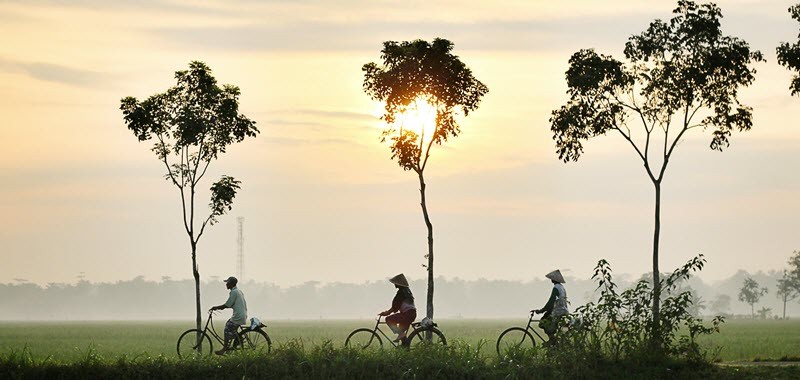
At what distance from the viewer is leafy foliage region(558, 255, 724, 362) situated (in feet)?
79.3

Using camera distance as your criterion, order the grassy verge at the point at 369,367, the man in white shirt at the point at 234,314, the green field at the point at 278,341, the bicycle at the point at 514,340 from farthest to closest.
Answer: the green field at the point at 278,341
the man in white shirt at the point at 234,314
the bicycle at the point at 514,340
the grassy verge at the point at 369,367

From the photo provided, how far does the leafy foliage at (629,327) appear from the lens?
24.2 m

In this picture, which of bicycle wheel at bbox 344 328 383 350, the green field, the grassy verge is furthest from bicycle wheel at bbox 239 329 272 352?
bicycle wheel at bbox 344 328 383 350

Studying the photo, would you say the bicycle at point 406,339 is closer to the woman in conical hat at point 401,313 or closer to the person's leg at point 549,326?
the woman in conical hat at point 401,313

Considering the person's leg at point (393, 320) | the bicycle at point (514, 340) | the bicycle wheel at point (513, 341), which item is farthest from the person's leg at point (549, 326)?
the person's leg at point (393, 320)

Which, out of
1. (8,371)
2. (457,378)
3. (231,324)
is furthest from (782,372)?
(8,371)

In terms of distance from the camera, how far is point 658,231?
30.6 m

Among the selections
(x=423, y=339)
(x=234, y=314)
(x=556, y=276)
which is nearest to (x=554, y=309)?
(x=556, y=276)

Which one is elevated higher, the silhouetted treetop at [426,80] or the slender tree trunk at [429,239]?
the silhouetted treetop at [426,80]

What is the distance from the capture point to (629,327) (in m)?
24.6

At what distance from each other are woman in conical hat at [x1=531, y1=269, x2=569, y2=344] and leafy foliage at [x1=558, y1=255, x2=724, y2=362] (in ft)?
1.18

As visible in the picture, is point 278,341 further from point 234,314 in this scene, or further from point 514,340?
point 514,340

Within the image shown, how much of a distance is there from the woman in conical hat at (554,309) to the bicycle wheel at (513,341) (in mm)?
617

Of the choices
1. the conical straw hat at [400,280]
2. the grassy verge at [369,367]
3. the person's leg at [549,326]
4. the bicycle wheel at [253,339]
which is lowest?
the grassy verge at [369,367]
